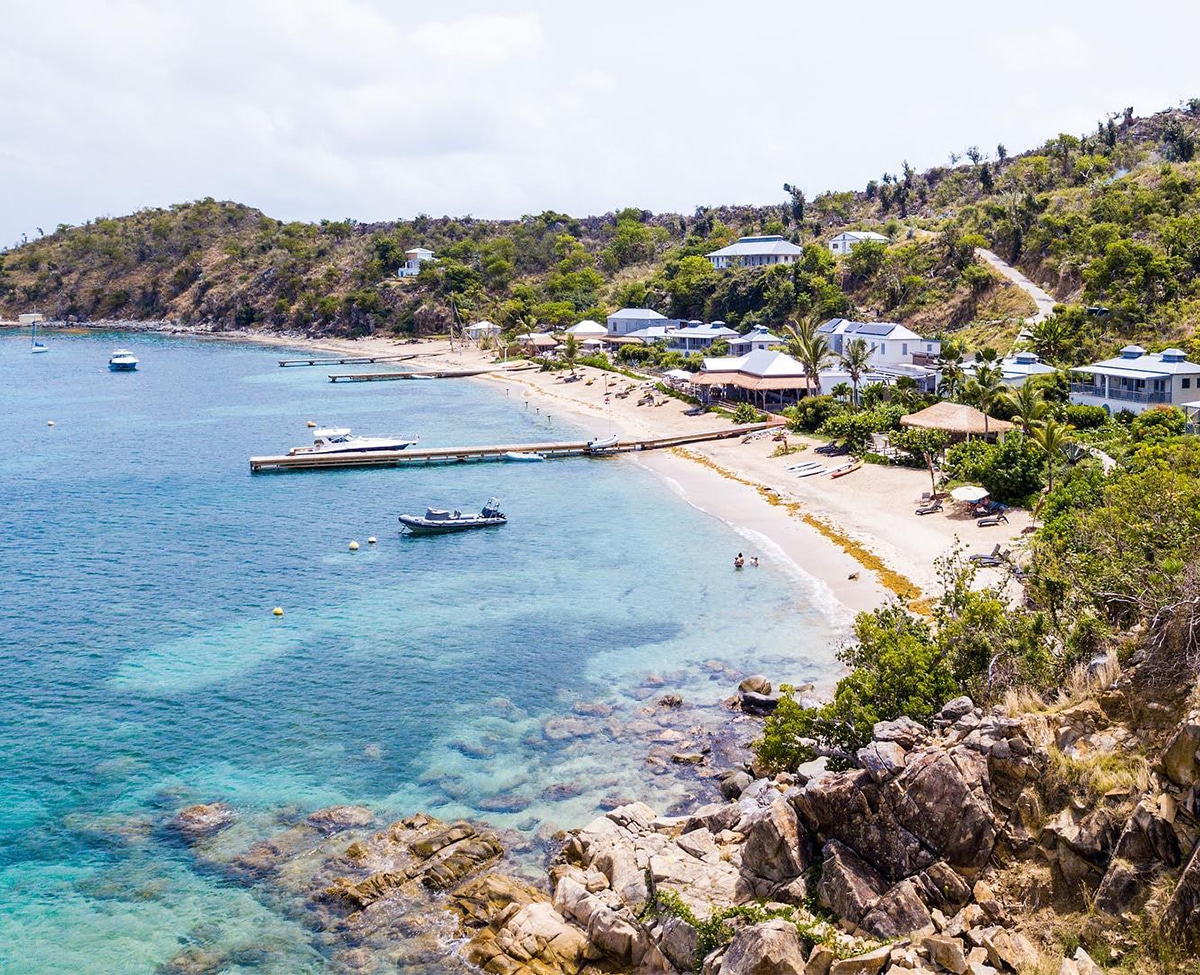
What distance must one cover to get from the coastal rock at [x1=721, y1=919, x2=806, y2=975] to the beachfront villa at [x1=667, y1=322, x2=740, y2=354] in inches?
3529

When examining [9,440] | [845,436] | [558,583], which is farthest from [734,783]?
[9,440]

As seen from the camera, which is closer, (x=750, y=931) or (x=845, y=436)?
(x=750, y=931)

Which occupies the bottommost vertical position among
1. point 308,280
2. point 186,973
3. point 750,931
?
point 186,973

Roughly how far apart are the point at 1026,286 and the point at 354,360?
96512mm

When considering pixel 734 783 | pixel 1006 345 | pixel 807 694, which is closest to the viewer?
pixel 734 783

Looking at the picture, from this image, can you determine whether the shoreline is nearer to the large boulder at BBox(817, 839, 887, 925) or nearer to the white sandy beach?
the white sandy beach

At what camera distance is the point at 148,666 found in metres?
38.1

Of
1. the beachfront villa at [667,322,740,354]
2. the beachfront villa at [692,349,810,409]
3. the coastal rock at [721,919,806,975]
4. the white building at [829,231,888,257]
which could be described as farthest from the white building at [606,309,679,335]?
the coastal rock at [721,919,806,975]

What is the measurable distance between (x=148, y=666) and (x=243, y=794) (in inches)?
461

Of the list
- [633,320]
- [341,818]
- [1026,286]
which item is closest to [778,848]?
[341,818]

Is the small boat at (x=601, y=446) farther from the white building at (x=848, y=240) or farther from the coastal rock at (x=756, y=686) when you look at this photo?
the white building at (x=848, y=240)

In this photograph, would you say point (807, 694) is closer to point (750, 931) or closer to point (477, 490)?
point (750, 931)

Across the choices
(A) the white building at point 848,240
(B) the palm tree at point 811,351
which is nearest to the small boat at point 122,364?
(A) the white building at point 848,240

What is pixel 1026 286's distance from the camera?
94.6m
